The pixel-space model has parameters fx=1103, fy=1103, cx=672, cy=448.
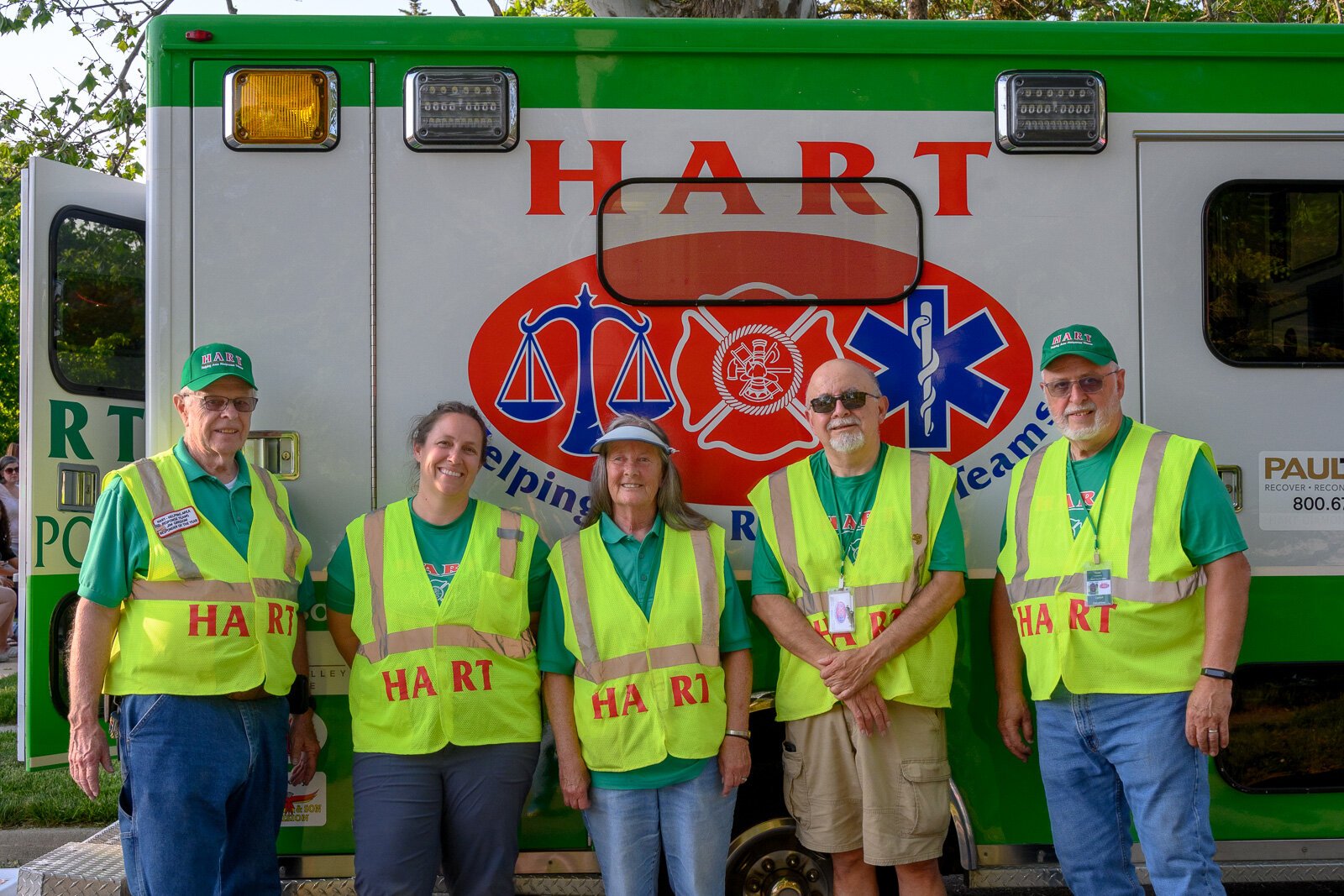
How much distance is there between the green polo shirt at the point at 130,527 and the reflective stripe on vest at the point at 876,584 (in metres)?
1.50

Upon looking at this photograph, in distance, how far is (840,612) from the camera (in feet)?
10.2

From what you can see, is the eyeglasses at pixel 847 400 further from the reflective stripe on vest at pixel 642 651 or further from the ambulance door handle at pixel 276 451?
the ambulance door handle at pixel 276 451

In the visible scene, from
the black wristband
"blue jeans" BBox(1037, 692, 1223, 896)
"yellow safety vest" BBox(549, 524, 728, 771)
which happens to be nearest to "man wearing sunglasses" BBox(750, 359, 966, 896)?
"yellow safety vest" BBox(549, 524, 728, 771)

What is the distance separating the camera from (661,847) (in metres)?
3.32

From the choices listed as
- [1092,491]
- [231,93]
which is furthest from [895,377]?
[231,93]

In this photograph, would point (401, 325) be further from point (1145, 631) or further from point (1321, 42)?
point (1321, 42)

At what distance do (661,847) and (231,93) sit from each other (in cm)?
260

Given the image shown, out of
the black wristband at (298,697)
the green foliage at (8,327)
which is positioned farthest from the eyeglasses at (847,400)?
the green foliage at (8,327)

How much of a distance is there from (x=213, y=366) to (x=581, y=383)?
103 cm

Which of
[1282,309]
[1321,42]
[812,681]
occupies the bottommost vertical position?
[812,681]

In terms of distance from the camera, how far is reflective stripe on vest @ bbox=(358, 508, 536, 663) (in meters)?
3.04

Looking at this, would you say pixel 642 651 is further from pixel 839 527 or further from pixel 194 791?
pixel 194 791

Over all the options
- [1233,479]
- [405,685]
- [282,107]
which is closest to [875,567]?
[1233,479]

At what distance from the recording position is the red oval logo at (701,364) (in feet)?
10.9
